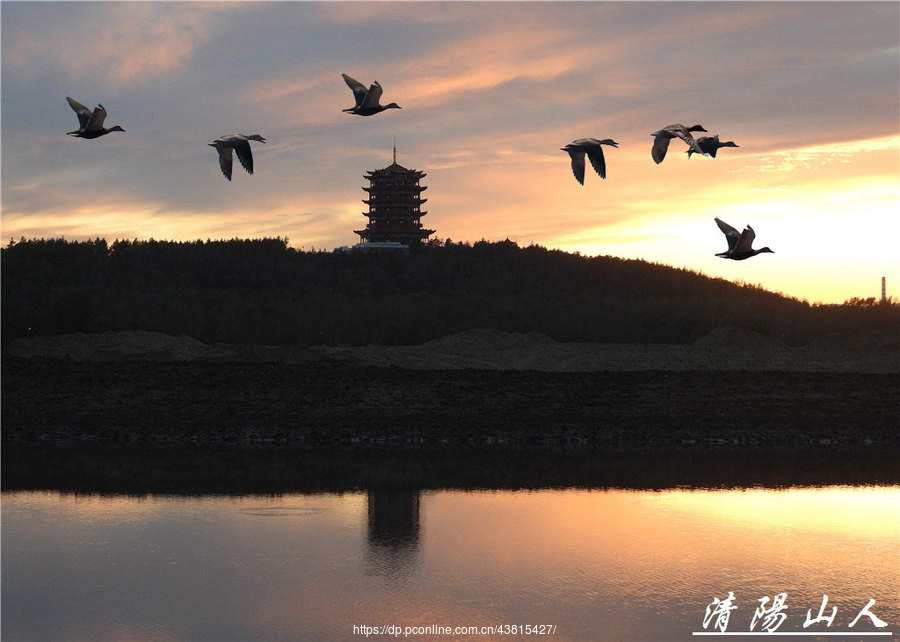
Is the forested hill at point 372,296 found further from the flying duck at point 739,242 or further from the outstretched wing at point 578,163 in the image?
the flying duck at point 739,242

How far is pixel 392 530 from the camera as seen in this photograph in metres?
15.9

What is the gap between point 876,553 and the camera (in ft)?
48.0

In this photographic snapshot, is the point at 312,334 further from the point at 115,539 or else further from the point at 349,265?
the point at 115,539

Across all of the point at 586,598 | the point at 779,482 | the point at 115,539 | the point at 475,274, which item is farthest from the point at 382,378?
the point at 475,274

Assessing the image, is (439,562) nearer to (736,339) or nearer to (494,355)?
(494,355)

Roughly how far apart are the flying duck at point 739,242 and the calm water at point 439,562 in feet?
13.0

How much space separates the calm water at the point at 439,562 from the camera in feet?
37.6

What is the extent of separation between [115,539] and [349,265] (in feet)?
239

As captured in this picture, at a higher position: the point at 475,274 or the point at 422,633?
the point at 475,274

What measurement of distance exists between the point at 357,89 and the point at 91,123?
3.78m

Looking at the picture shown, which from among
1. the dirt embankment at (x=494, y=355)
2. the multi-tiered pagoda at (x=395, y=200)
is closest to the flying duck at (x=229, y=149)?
the dirt embankment at (x=494, y=355)

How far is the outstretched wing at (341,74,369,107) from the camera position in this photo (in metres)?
14.5

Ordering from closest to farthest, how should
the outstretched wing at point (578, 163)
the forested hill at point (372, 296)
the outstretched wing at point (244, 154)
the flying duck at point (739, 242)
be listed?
the flying duck at point (739, 242)
the outstretched wing at point (244, 154)
the outstretched wing at point (578, 163)
the forested hill at point (372, 296)

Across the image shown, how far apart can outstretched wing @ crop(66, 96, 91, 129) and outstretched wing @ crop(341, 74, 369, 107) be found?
369cm
